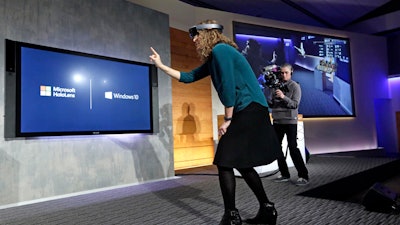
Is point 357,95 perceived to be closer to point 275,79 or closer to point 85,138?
point 275,79

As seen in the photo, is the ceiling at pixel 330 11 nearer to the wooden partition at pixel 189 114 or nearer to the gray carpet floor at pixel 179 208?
the wooden partition at pixel 189 114

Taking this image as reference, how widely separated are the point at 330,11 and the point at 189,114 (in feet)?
15.4

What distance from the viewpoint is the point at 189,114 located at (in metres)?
5.45

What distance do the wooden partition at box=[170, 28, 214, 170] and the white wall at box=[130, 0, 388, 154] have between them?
1083 millimetres

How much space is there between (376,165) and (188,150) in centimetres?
286

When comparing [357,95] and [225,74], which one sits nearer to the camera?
Answer: [225,74]

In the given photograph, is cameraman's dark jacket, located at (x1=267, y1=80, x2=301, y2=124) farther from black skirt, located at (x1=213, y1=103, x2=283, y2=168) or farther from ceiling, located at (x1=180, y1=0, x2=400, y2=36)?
ceiling, located at (x1=180, y1=0, x2=400, y2=36)

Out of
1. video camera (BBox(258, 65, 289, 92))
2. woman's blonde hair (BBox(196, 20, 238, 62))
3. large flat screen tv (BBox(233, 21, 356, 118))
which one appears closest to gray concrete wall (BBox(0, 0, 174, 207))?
video camera (BBox(258, 65, 289, 92))

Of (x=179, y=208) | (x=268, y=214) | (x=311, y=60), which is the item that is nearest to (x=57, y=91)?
(x=179, y=208)

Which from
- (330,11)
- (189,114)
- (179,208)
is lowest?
(179,208)

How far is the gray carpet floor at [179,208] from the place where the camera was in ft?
7.10

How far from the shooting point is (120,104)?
3.73m

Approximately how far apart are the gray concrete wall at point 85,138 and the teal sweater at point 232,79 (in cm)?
211

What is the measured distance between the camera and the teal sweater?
1761 mm
